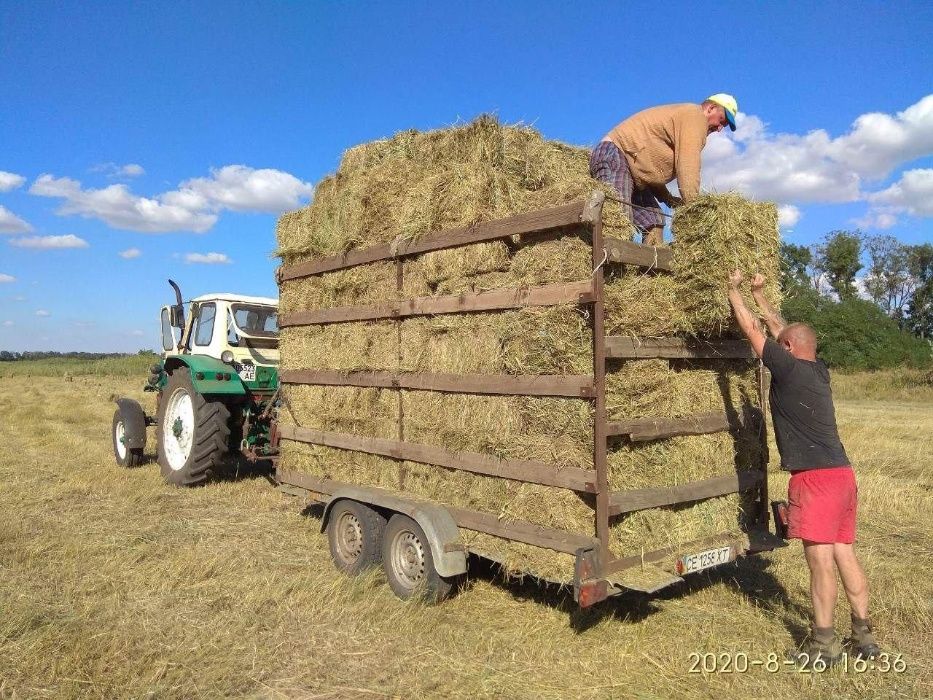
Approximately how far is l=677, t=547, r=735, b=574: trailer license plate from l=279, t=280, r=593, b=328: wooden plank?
5.87ft

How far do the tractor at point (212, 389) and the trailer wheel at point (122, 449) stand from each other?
2 centimetres

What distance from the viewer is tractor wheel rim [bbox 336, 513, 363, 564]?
5.94m

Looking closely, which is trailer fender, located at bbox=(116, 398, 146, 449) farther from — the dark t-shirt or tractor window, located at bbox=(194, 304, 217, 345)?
the dark t-shirt

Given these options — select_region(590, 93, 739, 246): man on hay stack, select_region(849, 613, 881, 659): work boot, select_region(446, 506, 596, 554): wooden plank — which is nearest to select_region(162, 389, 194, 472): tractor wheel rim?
select_region(446, 506, 596, 554): wooden plank

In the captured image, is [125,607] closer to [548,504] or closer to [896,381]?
[548,504]

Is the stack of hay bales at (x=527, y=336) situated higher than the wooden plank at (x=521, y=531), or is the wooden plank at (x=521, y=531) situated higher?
the stack of hay bales at (x=527, y=336)

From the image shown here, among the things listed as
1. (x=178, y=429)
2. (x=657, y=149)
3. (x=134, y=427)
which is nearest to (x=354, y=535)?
(x=657, y=149)

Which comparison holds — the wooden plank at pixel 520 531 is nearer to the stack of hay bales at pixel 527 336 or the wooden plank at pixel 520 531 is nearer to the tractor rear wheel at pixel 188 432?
the stack of hay bales at pixel 527 336

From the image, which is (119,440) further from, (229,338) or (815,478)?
(815,478)

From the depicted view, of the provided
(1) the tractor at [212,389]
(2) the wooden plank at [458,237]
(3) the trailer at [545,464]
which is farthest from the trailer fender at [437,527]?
(1) the tractor at [212,389]

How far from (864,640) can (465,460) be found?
2693 mm

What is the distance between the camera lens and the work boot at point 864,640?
4.12 m

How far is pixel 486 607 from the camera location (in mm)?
5105

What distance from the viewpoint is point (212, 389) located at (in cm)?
892
